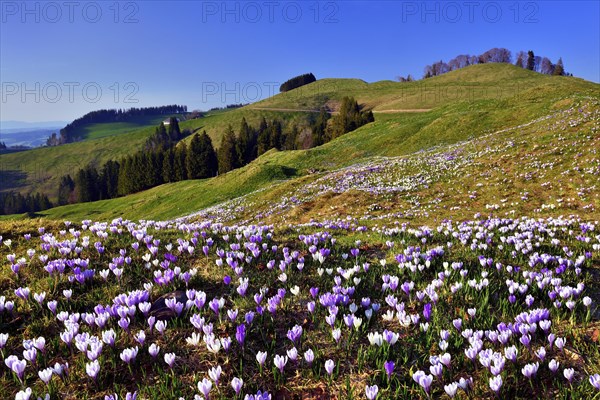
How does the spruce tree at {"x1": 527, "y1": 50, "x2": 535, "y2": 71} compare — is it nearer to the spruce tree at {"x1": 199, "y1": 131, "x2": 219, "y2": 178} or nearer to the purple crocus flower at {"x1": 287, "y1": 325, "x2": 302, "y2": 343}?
the spruce tree at {"x1": 199, "y1": 131, "x2": 219, "y2": 178}

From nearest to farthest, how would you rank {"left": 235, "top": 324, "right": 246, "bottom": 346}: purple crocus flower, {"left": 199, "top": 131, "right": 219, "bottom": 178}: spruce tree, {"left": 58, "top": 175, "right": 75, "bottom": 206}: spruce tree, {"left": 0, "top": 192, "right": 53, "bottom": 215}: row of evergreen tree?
{"left": 235, "top": 324, "right": 246, "bottom": 346}: purple crocus flower → {"left": 199, "top": 131, "right": 219, "bottom": 178}: spruce tree → {"left": 0, "top": 192, "right": 53, "bottom": 215}: row of evergreen tree → {"left": 58, "top": 175, "right": 75, "bottom": 206}: spruce tree

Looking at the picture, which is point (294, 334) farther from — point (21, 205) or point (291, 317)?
point (21, 205)

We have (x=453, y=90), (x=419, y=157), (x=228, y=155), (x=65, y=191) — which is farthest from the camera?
(x=65, y=191)

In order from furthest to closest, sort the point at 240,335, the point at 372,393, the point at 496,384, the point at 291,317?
the point at 291,317 < the point at 240,335 < the point at 496,384 < the point at 372,393

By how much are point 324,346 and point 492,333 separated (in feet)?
5.46

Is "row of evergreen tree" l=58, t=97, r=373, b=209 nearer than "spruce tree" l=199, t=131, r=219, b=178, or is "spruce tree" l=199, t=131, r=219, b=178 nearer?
"row of evergreen tree" l=58, t=97, r=373, b=209

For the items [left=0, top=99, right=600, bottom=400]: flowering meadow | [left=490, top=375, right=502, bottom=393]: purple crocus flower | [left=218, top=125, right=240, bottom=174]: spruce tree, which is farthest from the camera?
[left=218, top=125, right=240, bottom=174]: spruce tree

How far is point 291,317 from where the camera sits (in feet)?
14.6

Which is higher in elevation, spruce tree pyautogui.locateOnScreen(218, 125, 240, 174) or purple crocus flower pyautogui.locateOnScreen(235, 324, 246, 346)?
spruce tree pyautogui.locateOnScreen(218, 125, 240, 174)

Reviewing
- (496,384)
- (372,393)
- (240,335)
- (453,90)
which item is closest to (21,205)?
(453,90)

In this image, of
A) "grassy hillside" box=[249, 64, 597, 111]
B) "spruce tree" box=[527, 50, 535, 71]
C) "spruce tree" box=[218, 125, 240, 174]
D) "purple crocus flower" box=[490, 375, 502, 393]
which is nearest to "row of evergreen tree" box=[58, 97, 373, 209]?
"spruce tree" box=[218, 125, 240, 174]

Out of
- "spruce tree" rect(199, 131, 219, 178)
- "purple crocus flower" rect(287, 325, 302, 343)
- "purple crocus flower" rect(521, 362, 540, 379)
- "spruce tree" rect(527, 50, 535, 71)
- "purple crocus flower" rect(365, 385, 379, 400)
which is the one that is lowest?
"purple crocus flower" rect(521, 362, 540, 379)

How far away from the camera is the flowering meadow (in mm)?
3195

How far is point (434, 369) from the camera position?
309 cm
